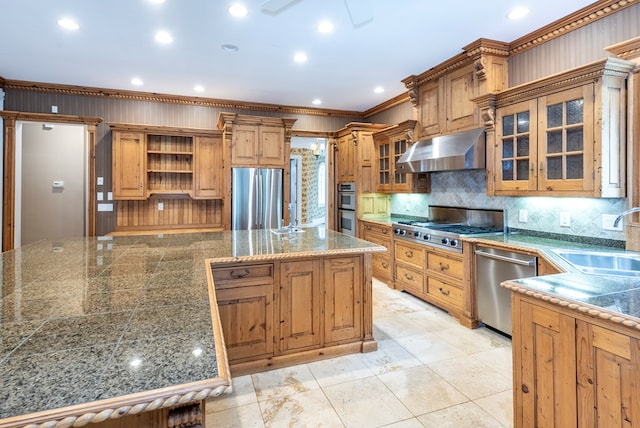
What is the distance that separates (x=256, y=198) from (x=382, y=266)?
2.15 metres

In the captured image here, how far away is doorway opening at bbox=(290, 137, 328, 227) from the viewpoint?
28.3ft

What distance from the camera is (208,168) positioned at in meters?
5.32

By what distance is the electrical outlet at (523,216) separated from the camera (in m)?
3.41

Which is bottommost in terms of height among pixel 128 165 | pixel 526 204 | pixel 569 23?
pixel 526 204

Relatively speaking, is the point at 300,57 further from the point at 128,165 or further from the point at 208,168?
the point at 128,165

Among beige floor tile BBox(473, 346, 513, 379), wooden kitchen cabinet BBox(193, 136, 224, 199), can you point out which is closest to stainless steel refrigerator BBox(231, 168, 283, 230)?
wooden kitchen cabinet BBox(193, 136, 224, 199)

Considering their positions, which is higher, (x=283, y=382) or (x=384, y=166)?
(x=384, y=166)

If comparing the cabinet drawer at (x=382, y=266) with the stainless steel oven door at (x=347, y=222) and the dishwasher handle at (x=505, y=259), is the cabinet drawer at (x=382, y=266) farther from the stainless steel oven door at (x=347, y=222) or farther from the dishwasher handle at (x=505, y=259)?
the dishwasher handle at (x=505, y=259)

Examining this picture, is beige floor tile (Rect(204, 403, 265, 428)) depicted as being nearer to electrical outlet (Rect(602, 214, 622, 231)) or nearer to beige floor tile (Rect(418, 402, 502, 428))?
beige floor tile (Rect(418, 402, 502, 428))

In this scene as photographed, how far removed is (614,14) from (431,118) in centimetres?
189

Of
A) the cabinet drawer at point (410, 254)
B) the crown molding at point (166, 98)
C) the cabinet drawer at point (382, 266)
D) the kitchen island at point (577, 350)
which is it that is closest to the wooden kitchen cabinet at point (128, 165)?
the crown molding at point (166, 98)

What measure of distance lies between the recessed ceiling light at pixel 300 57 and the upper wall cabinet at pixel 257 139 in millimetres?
1354

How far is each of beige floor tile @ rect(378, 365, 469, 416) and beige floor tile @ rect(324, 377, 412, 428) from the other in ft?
0.21

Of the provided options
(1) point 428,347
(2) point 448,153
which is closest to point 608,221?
(2) point 448,153
